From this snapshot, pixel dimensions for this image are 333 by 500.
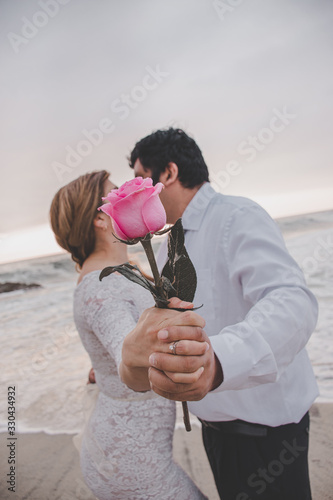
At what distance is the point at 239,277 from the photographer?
1.44m

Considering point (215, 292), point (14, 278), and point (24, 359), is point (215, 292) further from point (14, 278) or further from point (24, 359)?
point (14, 278)

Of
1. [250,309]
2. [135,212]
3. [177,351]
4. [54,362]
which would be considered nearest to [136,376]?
[177,351]

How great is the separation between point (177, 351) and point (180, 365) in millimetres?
33

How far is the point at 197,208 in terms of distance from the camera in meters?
1.89

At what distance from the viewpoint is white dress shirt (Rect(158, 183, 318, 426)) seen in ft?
3.26

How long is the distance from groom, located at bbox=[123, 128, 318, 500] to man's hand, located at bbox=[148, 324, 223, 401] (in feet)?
0.17

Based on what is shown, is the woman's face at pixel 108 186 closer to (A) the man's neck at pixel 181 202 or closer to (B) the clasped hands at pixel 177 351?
(A) the man's neck at pixel 181 202

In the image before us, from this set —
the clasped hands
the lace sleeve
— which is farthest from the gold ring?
the lace sleeve

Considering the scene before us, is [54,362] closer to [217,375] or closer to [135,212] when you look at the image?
[217,375]

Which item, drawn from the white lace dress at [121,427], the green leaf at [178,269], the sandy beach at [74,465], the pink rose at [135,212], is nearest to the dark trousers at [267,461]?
the white lace dress at [121,427]

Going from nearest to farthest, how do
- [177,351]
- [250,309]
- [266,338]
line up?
[177,351] → [266,338] → [250,309]

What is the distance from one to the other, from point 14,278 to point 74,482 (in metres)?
26.5

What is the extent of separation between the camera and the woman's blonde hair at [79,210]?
2049 mm

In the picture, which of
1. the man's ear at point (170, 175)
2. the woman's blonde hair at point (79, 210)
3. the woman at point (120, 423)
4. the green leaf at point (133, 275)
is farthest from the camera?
the man's ear at point (170, 175)
